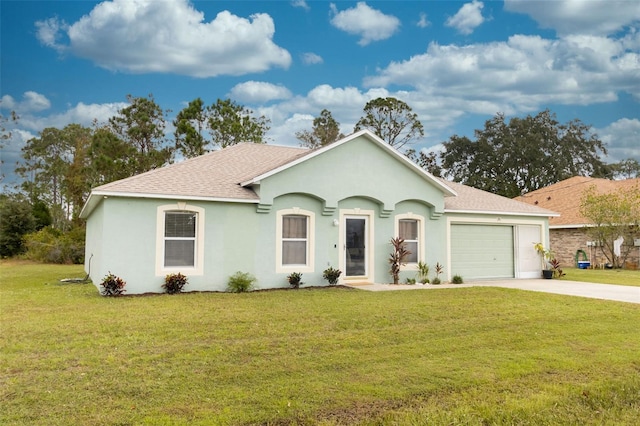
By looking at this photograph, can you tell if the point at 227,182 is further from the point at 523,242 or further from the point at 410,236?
the point at 523,242

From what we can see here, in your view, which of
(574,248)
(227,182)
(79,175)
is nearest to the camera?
(227,182)

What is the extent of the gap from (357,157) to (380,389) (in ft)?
36.9

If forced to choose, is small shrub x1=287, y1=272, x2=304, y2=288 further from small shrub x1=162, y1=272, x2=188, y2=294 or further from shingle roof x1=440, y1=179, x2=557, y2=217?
shingle roof x1=440, y1=179, x2=557, y2=217

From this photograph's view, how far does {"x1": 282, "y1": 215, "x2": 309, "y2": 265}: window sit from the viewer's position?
14922mm

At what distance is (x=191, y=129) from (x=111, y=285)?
19.9 meters

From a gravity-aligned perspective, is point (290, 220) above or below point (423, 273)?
above

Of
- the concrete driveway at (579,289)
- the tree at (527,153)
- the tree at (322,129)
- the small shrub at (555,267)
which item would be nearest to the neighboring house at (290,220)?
the concrete driveway at (579,289)

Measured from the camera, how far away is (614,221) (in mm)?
25719

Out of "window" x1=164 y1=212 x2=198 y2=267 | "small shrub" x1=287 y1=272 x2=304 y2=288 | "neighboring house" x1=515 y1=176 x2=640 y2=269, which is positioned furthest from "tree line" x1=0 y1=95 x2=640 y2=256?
"small shrub" x1=287 y1=272 x2=304 y2=288

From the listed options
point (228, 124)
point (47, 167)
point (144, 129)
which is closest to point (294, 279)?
point (144, 129)

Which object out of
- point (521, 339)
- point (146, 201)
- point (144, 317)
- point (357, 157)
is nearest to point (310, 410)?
point (521, 339)

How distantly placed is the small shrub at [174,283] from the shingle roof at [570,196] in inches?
963

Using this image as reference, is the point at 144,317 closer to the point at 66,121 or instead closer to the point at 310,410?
the point at 310,410

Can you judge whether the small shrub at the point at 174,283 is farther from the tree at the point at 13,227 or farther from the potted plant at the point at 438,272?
the tree at the point at 13,227
